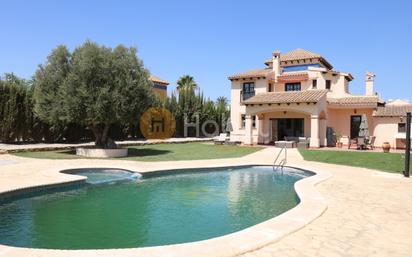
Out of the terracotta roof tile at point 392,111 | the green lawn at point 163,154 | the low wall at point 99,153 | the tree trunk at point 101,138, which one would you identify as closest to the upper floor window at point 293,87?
the terracotta roof tile at point 392,111

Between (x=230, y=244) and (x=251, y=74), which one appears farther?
(x=251, y=74)

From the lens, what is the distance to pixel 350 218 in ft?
26.4

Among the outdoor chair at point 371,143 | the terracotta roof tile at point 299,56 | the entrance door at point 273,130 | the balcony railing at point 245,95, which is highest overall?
the terracotta roof tile at point 299,56

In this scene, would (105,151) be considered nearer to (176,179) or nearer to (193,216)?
(176,179)

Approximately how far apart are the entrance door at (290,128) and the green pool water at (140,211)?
63.1ft

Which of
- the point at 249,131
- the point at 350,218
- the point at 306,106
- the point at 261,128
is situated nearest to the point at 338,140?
the point at 306,106

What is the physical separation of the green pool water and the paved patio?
1.40 meters

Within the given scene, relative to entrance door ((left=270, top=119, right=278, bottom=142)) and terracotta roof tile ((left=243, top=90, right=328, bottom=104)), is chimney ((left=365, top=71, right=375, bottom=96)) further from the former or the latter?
entrance door ((left=270, top=119, right=278, bottom=142))

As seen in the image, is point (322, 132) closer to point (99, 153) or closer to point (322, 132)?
point (322, 132)

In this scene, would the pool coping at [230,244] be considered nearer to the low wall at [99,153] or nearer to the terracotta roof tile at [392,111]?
the low wall at [99,153]

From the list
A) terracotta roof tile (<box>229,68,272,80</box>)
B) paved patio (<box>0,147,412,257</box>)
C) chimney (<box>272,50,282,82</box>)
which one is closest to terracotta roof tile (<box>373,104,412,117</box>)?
chimney (<box>272,50,282,82</box>)

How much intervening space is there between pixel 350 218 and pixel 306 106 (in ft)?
70.5

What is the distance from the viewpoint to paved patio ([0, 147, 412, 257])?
19.6ft

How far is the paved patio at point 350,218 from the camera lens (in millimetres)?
5973
